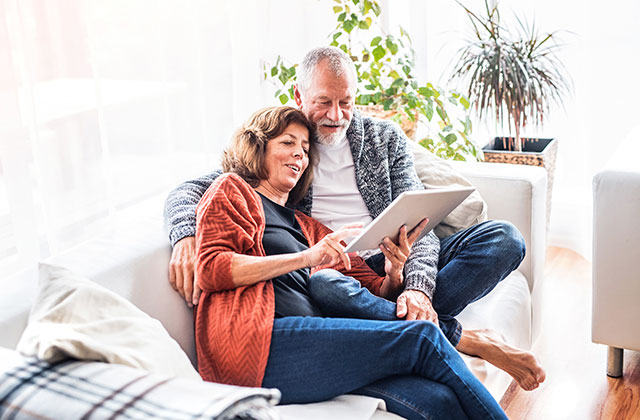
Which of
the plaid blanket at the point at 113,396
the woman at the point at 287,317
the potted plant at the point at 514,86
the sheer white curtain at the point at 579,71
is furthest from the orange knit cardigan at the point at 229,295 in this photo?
the sheer white curtain at the point at 579,71

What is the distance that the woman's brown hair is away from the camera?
1905mm

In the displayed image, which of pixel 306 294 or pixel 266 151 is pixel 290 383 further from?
pixel 266 151

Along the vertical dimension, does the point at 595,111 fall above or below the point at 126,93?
below

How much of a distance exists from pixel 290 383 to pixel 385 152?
896 millimetres

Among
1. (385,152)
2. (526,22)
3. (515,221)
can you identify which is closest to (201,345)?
(385,152)

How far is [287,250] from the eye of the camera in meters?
1.82

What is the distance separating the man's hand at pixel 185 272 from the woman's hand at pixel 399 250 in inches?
19.1

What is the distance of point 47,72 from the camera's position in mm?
1979

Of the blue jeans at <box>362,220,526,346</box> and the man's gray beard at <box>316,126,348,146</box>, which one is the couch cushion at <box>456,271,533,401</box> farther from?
the man's gray beard at <box>316,126,348,146</box>

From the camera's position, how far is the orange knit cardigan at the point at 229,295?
5.09 feet

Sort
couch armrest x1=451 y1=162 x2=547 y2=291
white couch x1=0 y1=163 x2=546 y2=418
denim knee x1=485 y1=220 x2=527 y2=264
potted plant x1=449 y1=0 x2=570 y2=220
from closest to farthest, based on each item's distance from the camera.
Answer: white couch x1=0 y1=163 x2=546 y2=418 < denim knee x1=485 y1=220 x2=527 y2=264 < couch armrest x1=451 y1=162 x2=547 y2=291 < potted plant x1=449 y1=0 x2=570 y2=220

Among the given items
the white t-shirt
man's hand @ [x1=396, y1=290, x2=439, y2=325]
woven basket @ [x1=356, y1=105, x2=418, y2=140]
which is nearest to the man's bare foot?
man's hand @ [x1=396, y1=290, x2=439, y2=325]

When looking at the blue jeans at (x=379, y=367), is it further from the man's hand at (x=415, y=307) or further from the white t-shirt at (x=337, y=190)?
the white t-shirt at (x=337, y=190)

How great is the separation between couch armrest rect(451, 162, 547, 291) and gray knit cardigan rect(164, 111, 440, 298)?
294 mm
